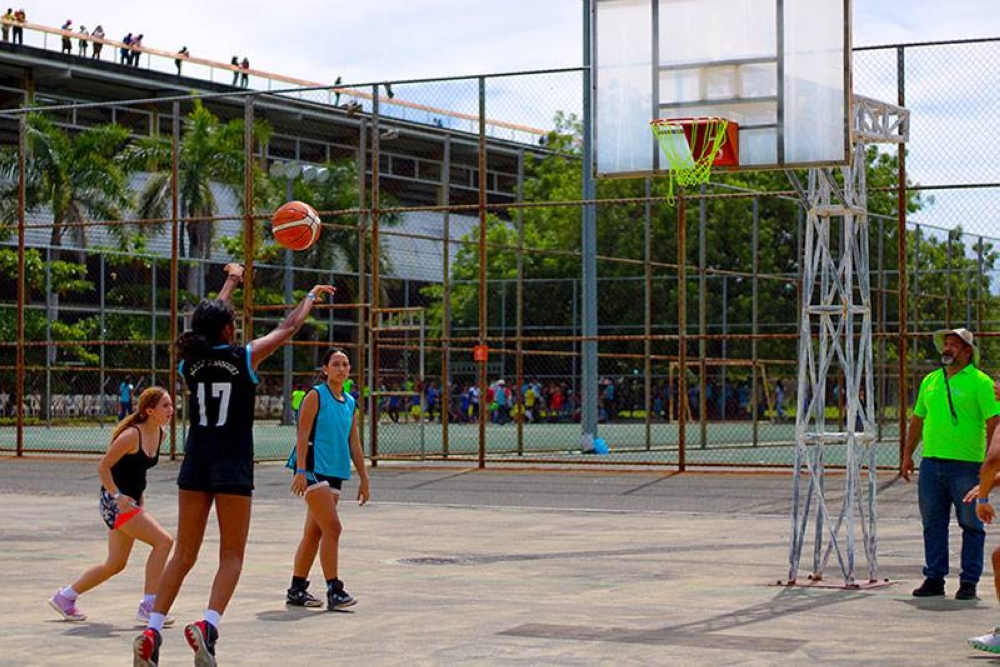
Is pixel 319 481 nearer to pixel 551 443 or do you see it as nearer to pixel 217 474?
pixel 217 474

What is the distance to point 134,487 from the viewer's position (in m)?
10.7

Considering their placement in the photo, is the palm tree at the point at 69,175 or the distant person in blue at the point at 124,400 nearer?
the distant person in blue at the point at 124,400

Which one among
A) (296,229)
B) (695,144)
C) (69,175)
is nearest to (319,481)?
(296,229)

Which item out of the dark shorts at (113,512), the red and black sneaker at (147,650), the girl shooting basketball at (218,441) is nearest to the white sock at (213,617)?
the girl shooting basketball at (218,441)

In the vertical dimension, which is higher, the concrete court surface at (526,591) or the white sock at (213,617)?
the white sock at (213,617)

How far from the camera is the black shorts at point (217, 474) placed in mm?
8672

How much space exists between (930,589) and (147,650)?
5872 millimetres

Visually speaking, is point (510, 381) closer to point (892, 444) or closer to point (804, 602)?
point (892, 444)

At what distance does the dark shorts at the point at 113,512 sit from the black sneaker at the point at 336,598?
139 centimetres

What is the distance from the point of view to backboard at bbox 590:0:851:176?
12.8 m

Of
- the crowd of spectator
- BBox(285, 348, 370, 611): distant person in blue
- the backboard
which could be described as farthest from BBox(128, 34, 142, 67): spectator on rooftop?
BBox(285, 348, 370, 611): distant person in blue

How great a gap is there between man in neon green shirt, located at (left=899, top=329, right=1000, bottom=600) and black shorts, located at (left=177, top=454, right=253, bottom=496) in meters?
5.33

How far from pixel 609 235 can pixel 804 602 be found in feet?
132

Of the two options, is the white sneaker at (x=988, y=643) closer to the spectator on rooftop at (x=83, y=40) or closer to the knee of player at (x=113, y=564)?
the knee of player at (x=113, y=564)
